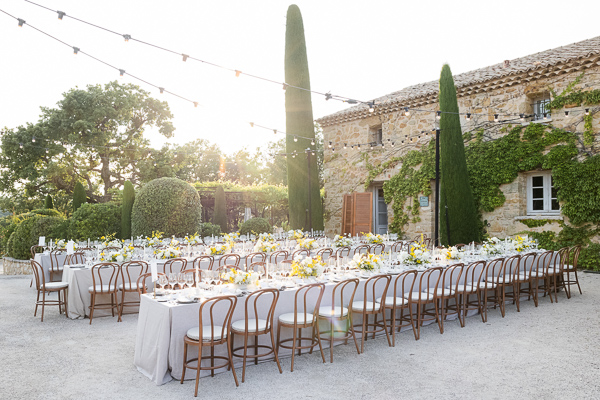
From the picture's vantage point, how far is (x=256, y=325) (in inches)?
164

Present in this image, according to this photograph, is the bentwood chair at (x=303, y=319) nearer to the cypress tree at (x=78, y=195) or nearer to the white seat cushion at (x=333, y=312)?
the white seat cushion at (x=333, y=312)

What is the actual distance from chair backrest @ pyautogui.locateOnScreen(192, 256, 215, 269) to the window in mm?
8969

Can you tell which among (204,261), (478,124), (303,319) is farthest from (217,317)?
(478,124)

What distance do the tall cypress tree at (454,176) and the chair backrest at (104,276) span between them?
861cm

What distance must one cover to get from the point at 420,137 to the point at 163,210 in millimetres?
8371

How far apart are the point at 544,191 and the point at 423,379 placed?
960cm

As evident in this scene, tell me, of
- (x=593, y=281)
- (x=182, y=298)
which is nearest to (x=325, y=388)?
(x=182, y=298)

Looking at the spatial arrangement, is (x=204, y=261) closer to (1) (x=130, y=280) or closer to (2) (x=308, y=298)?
(1) (x=130, y=280)

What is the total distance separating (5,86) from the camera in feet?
41.2

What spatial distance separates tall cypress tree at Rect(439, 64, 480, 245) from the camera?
11.8m

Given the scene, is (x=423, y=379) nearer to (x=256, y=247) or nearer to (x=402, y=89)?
(x=256, y=247)

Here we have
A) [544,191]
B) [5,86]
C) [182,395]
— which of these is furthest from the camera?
[5,86]

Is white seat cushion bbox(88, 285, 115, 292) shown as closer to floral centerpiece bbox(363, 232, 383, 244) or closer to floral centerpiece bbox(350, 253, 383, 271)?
floral centerpiece bbox(350, 253, 383, 271)

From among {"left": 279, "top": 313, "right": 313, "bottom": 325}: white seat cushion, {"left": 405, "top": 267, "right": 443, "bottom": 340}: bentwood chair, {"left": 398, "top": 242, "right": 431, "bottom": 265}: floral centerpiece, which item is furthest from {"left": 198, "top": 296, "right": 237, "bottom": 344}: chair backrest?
{"left": 398, "top": 242, "right": 431, "bottom": 265}: floral centerpiece
